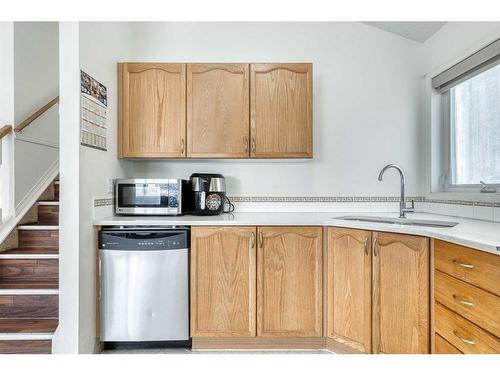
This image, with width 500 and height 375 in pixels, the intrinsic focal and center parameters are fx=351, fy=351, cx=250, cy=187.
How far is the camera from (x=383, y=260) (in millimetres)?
1872

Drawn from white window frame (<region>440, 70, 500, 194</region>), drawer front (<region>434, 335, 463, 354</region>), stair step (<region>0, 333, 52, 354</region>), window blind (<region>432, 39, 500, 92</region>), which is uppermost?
window blind (<region>432, 39, 500, 92</region>)

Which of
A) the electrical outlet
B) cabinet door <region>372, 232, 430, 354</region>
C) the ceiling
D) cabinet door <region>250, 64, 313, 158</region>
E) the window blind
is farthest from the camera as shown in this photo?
the ceiling

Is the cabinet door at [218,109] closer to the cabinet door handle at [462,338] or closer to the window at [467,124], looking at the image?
the window at [467,124]

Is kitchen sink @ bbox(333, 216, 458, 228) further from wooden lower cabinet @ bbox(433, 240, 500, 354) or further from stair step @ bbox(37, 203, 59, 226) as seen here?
stair step @ bbox(37, 203, 59, 226)

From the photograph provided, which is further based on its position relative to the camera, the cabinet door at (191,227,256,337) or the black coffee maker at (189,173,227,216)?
the black coffee maker at (189,173,227,216)

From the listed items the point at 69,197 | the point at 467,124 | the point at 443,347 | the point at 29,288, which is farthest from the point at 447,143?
the point at 29,288

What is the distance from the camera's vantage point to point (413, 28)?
267 cm

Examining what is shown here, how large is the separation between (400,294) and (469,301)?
456 millimetres

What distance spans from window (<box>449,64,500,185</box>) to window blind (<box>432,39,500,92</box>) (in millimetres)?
44

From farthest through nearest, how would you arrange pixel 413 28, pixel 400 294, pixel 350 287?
pixel 413 28 < pixel 350 287 < pixel 400 294

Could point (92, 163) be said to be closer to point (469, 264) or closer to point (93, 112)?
point (93, 112)

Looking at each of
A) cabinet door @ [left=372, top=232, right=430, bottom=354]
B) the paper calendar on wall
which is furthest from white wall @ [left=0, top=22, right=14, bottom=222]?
cabinet door @ [left=372, top=232, right=430, bottom=354]

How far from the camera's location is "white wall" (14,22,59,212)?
9.80 ft

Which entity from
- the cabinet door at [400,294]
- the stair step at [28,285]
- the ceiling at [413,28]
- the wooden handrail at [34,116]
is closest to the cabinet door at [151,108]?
the stair step at [28,285]
